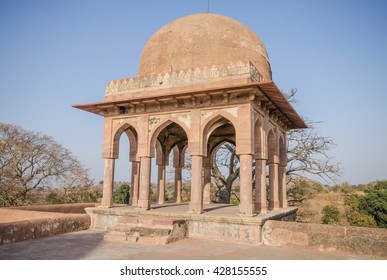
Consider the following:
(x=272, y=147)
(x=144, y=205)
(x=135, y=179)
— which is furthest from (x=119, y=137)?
(x=272, y=147)

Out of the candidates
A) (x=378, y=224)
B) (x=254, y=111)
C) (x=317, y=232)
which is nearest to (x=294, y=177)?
(x=378, y=224)

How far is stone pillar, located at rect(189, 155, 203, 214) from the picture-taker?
9.95 metres

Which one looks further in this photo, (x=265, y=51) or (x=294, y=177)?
(x=294, y=177)

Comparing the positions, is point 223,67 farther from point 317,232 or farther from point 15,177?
point 15,177

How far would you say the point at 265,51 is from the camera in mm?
13383

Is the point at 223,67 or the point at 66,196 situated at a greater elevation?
the point at 223,67

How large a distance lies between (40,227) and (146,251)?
11.3 ft

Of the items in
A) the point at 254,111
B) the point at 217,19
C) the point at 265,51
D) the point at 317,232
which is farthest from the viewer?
the point at 265,51

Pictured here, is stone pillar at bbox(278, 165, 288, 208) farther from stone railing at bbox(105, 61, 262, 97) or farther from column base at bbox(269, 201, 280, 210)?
stone railing at bbox(105, 61, 262, 97)

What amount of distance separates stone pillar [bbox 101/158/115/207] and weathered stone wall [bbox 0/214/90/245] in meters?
1.02

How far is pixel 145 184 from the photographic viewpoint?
1115 cm

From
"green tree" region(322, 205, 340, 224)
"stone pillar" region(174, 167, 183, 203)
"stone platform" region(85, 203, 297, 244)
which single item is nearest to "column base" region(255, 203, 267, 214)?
"stone platform" region(85, 203, 297, 244)

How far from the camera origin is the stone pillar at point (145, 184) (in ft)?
36.6

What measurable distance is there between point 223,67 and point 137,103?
349 cm
